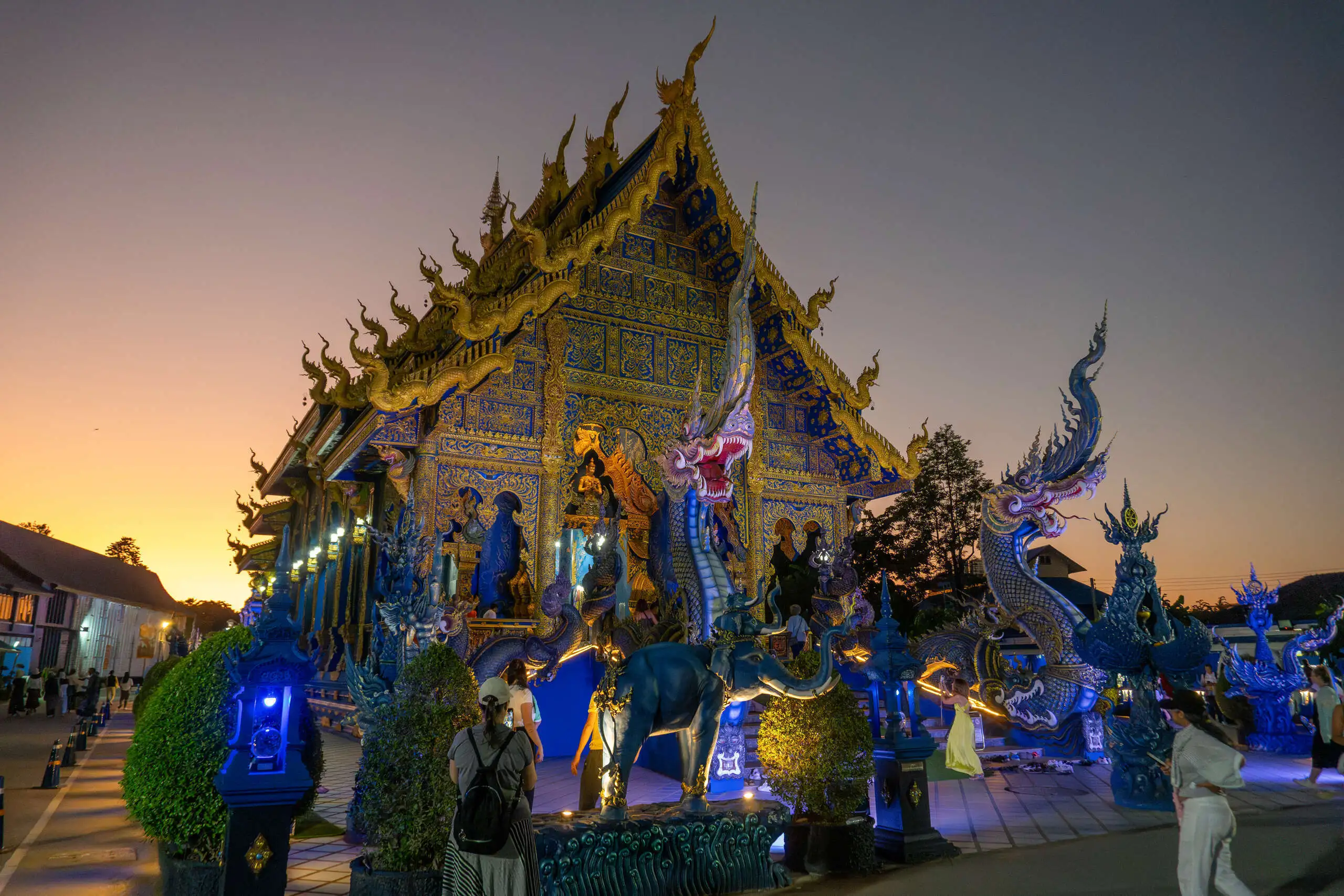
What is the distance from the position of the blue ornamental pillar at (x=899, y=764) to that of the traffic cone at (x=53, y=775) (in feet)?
27.6

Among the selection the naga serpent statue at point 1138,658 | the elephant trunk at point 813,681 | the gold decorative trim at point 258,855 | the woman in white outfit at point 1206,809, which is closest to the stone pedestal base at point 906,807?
the elephant trunk at point 813,681

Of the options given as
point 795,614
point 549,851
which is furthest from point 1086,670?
point 549,851

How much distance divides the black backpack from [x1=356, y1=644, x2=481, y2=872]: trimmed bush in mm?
667

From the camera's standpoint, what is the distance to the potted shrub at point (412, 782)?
406 cm

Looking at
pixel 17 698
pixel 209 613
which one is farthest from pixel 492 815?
pixel 209 613

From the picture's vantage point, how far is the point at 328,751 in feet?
37.1

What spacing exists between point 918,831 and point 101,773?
9901 mm

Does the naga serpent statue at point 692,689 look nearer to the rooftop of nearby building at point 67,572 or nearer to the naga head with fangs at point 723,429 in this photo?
the naga head with fangs at point 723,429

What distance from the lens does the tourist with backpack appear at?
327cm

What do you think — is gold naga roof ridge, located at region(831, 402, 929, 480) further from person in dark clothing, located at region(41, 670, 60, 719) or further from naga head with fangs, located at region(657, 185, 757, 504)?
person in dark clothing, located at region(41, 670, 60, 719)

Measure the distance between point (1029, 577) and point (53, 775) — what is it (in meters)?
10.7

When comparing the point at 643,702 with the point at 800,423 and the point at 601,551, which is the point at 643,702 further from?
the point at 800,423

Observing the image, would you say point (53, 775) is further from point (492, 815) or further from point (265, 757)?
point (492, 815)

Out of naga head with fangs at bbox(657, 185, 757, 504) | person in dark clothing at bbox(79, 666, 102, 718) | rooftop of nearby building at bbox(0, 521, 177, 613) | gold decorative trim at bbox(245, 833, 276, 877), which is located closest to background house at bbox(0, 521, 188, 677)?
rooftop of nearby building at bbox(0, 521, 177, 613)
